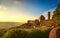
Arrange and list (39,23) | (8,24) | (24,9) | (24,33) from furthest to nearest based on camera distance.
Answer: (24,9) < (39,23) < (8,24) < (24,33)

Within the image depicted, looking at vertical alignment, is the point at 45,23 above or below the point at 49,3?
below

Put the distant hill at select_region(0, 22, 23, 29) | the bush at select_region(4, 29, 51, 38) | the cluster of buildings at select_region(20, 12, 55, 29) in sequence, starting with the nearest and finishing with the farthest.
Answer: the bush at select_region(4, 29, 51, 38), the distant hill at select_region(0, 22, 23, 29), the cluster of buildings at select_region(20, 12, 55, 29)

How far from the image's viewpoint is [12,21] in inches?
192

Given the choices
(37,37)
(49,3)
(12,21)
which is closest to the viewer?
(37,37)

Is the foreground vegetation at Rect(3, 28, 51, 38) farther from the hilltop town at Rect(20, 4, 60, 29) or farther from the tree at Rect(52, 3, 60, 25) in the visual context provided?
the tree at Rect(52, 3, 60, 25)

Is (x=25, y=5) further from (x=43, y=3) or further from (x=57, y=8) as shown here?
(x=57, y=8)

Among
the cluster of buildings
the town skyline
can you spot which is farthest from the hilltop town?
the town skyline

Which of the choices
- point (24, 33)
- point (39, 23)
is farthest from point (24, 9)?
point (24, 33)

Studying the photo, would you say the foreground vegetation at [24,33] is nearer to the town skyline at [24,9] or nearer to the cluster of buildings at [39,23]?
the cluster of buildings at [39,23]

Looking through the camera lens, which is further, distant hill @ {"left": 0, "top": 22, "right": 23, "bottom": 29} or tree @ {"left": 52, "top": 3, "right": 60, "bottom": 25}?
tree @ {"left": 52, "top": 3, "right": 60, "bottom": 25}

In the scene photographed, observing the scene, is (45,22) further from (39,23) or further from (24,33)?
(24,33)

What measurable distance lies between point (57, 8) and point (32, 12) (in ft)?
2.76

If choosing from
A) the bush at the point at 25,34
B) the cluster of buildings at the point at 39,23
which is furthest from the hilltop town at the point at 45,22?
the bush at the point at 25,34

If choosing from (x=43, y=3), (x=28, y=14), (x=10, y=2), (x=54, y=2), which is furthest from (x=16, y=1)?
(x=54, y=2)
